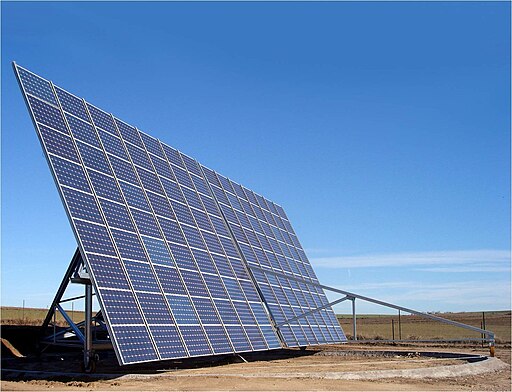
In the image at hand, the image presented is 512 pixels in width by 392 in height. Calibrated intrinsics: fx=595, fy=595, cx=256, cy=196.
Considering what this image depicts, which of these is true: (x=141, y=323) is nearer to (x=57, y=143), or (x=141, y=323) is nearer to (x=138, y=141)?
(x=57, y=143)

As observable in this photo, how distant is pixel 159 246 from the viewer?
22734 mm

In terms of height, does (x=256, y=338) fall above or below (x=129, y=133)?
below

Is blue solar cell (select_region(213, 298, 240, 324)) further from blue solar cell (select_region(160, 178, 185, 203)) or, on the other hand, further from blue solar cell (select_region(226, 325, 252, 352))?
blue solar cell (select_region(160, 178, 185, 203))

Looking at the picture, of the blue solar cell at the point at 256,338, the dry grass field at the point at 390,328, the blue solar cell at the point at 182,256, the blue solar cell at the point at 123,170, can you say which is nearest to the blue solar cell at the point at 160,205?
the blue solar cell at the point at 123,170

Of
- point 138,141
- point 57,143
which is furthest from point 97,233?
point 138,141

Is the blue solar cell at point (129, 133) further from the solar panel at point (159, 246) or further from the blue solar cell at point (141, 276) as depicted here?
the blue solar cell at point (141, 276)

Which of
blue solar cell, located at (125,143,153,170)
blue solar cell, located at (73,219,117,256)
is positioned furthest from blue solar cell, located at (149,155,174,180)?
blue solar cell, located at (73,219,117,256)

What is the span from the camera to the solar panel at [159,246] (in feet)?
61.7

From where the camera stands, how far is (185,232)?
25.5 metres

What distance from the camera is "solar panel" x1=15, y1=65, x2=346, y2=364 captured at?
741 inches

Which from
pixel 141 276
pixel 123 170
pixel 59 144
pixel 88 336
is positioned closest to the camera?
pixel 59 144

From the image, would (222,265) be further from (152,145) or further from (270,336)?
(152,145)

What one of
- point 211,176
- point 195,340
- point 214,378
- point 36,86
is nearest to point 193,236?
point 195,340

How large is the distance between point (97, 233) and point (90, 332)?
11.9 ft
